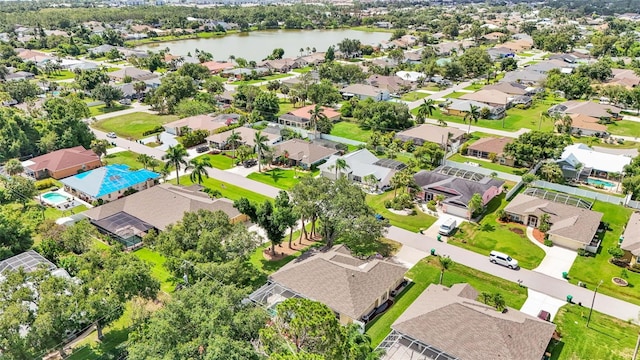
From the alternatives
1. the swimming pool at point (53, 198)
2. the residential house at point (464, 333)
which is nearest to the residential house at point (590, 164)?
the residential house at point (464, 333)

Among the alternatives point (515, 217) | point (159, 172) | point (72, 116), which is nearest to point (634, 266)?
point (515, 217)

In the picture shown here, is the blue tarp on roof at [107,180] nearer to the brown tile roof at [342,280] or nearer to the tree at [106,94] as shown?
the brown tile roof at [342,280]

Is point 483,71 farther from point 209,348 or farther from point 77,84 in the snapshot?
point 209,348

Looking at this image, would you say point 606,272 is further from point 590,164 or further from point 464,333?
point 590,164

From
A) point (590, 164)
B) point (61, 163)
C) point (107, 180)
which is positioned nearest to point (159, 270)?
point (107, 180)

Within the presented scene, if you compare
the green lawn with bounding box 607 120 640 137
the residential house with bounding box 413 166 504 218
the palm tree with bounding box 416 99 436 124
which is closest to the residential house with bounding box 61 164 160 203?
the residential house with bounding box 413 166 504 218

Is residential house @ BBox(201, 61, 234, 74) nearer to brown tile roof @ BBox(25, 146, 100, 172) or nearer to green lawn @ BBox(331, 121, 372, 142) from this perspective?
green lawn @ BBox(331, 121, 372, 142)
